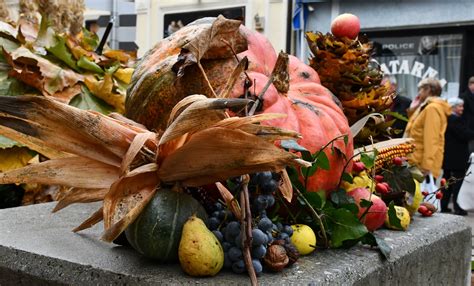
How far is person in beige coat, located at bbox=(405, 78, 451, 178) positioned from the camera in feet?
22.3

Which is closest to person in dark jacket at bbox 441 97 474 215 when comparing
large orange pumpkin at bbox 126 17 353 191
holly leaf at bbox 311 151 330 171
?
large orange pumpkin at bbox 126 17 353 191

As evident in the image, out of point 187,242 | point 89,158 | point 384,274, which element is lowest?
point 384,274

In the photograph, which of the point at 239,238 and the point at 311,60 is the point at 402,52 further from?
the point at 239,238

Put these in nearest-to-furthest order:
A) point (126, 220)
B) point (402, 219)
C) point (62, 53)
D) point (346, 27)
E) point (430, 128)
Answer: point (126, 220) < point (402, 219) < point (346, 27) < point (62, 53) < point (430, 128)

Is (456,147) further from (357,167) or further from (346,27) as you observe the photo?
(357,167)

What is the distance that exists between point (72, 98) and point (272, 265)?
162 cm

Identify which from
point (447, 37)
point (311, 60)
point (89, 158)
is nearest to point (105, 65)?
point (311, 60)

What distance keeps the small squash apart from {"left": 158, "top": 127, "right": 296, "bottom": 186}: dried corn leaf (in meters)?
0.05

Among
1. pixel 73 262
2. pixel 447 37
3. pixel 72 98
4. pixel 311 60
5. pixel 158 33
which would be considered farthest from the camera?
pixel 158 33

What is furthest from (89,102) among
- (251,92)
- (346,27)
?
(251,92)

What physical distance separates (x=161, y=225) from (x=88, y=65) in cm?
172

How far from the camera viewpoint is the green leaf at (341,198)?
5.37 feet

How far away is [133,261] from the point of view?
1344 mm

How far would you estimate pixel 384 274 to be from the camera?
1542mm
